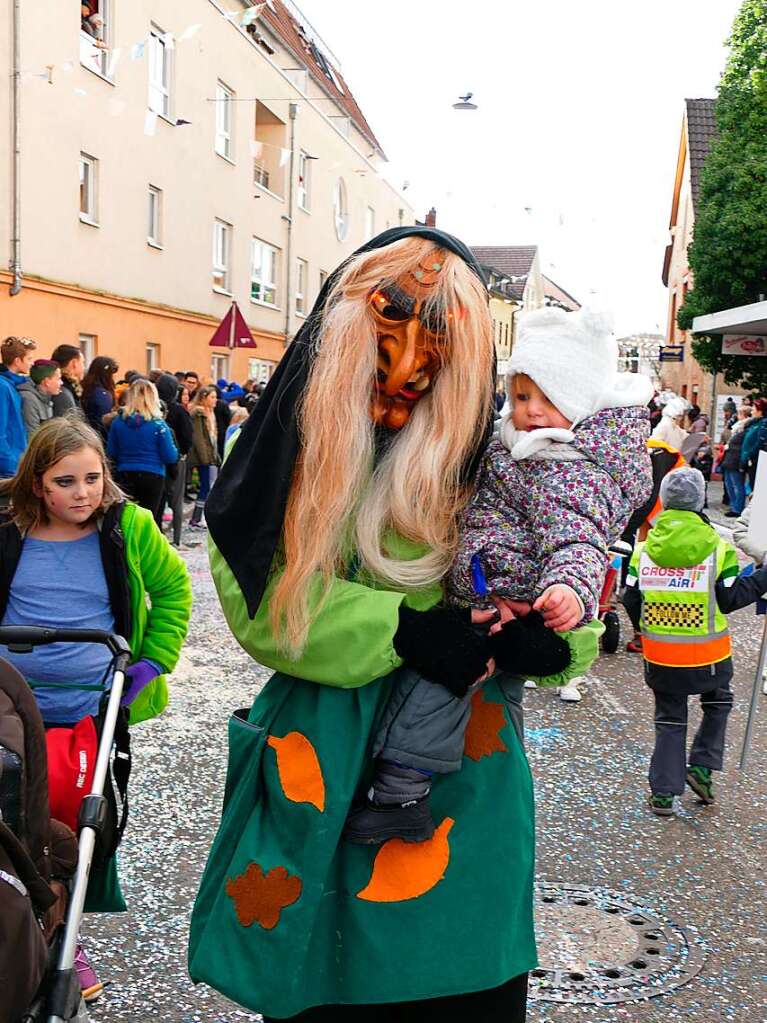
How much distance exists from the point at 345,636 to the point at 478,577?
0.26m

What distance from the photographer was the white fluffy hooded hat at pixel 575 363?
2.06 metres

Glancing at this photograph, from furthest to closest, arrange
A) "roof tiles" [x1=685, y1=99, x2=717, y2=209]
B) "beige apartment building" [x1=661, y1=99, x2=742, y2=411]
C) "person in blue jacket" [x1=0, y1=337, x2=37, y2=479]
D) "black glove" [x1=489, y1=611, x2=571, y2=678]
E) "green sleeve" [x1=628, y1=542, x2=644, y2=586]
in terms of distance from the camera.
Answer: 1. "roof tiles" [x1=685, y1=99, x2=717, y2=209]
2. "beige apartment building" [x1=661, y1=99, x2=742, y2=411]
3. "person in blue jacket" [x1=0, y1=337, x2=37, y2=479]
4. "green sleeve" [x1=628, y1=542, x2=644, y2=586]
5. "black glove" [x1=489, y1=611, x2=571, y2=678]

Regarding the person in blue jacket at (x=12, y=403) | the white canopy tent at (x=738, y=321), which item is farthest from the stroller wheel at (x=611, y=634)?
the white canopy tent at (x=738, y=321)

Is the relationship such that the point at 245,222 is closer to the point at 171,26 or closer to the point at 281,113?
the point at 281,113

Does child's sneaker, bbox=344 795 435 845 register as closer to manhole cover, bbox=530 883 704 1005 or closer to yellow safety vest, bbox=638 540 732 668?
manhole cover, bbox=530 883 704 1005

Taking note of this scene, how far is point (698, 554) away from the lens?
5281mm

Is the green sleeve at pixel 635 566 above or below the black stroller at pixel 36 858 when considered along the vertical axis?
above

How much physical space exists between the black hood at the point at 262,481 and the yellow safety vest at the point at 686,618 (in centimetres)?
339

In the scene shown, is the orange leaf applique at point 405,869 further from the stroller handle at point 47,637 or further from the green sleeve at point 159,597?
the green sleeve at point 159,597

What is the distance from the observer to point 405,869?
2012mm

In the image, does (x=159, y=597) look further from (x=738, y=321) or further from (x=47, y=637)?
(x=738, y=321)

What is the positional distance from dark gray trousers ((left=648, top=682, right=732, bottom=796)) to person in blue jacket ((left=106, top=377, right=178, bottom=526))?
21.7ft

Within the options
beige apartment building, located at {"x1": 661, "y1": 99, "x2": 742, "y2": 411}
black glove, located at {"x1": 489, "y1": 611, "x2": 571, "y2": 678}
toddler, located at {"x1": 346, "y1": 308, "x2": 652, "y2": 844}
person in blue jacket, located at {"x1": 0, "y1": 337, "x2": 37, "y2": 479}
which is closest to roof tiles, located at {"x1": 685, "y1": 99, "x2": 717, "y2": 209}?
beige apartment building, located at {"x1": 661, "y1": 99, "x2": 742, "y2": 411}

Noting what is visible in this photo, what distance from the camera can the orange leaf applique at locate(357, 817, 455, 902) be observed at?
2.00 meters
